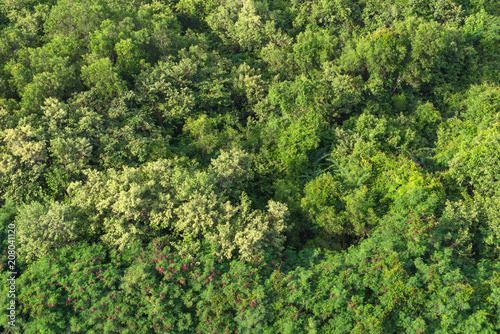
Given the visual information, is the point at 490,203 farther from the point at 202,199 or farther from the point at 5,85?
the point at 5,85

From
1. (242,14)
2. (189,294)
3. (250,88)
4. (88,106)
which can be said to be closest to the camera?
(189,294)

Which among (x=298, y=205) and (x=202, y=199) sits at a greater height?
(x=202, y=199)

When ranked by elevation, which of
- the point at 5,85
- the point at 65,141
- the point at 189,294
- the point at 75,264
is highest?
the point at 5,85

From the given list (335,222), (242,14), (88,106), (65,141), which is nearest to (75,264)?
(65,141)

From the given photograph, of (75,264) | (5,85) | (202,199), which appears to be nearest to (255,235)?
(202,199)

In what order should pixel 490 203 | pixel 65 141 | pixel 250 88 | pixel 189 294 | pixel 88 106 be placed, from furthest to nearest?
pixel 250 88
pixel 88 106
pixel 65 141
pixel 490 203
pixel 189 294

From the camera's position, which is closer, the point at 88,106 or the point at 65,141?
the point at 65,141
